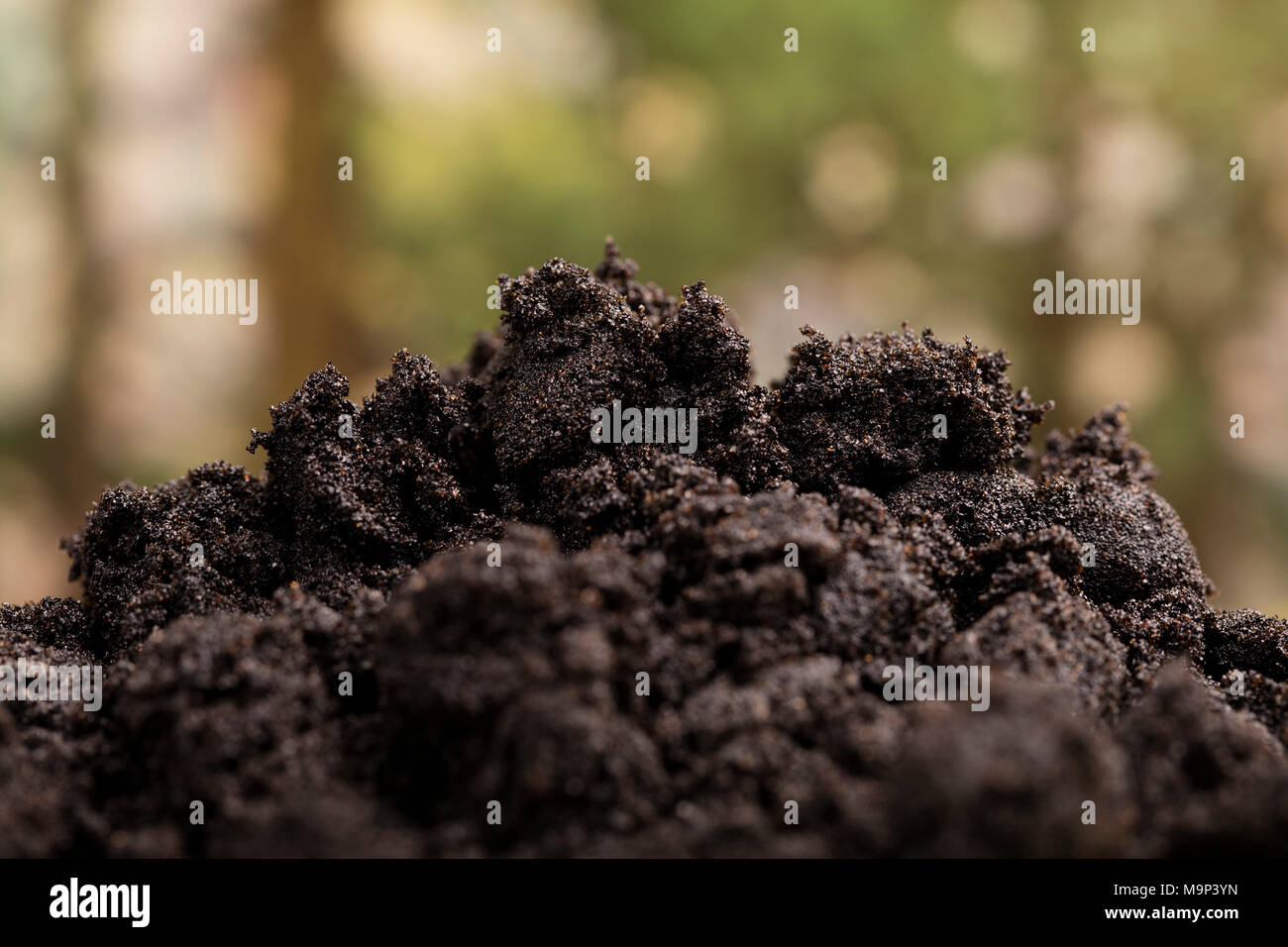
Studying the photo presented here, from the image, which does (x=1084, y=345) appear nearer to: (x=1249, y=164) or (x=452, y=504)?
(x=1249, y=164)

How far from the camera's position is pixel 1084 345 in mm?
7523

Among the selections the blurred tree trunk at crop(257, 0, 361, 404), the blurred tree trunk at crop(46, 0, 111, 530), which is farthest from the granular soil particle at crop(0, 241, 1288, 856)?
the blurred tree trunk at crop(46, 0, 111, 530)

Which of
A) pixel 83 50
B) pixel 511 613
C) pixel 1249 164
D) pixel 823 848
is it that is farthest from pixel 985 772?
pixel 83 50

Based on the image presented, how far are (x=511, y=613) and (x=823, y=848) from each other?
0.59m

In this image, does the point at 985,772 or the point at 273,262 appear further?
the point at 273,262

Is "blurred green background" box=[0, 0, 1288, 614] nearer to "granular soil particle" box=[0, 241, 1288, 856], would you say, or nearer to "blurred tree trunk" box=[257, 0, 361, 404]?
"blurred tree trunk" box=[257, 0, 361, 404]

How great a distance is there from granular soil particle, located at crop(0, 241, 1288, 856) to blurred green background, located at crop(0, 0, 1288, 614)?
4.94 metres

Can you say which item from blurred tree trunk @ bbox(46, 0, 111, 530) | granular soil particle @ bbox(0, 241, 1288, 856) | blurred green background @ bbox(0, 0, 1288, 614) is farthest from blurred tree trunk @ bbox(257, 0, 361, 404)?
granular soil particle @ bbox(0, 241, 1288, 856)

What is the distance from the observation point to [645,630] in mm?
1750

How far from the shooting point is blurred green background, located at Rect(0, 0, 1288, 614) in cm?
718

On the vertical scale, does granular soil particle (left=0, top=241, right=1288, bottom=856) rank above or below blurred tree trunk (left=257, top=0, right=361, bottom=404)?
below

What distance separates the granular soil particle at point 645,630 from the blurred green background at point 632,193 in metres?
4.94

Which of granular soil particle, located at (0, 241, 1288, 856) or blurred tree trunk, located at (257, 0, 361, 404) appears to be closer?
granular soil particle, located at (0, 241, 1288, 856)

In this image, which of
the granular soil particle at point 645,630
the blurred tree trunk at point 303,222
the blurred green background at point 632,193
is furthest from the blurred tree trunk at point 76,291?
the granular soil particle at point 645,630
